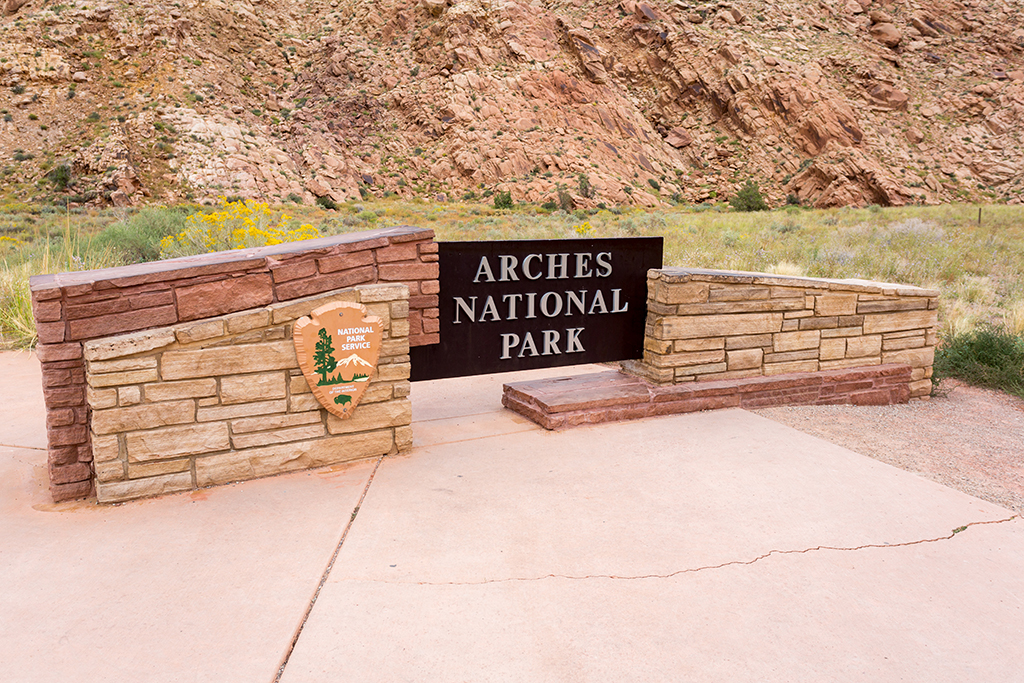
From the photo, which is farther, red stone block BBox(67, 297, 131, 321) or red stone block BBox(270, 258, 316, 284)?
red stone block BBox(270, 258, 316, 284)

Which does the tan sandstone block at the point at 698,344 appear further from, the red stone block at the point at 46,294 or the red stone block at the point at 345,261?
the red stone block at the point at 46,294

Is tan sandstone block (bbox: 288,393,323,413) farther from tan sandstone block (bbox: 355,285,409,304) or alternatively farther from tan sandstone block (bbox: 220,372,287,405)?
tan sandstone block (bbox: 355,285,409,304)

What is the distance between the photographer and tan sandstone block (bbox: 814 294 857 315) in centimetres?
621

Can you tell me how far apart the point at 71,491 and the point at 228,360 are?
1.13 m

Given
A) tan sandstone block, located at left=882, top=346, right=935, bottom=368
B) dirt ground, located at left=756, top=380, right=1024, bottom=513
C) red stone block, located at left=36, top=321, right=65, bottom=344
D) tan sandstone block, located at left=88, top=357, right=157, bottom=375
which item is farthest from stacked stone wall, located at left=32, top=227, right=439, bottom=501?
tan sandstone block, located at left=882, top=346, right=935, bottom=368

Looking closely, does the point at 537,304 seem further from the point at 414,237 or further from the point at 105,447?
the point at 105,447

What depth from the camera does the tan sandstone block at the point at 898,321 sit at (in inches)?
253

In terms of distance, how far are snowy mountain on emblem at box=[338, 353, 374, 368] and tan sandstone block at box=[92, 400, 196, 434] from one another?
2.86 feet

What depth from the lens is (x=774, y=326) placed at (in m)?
6.08

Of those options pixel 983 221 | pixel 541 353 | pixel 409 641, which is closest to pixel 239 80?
pixel 983 221

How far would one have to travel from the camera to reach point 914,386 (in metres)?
6.73

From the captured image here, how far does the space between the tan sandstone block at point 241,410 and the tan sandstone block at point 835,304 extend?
445 cm

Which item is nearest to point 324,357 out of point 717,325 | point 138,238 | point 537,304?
point 537,304

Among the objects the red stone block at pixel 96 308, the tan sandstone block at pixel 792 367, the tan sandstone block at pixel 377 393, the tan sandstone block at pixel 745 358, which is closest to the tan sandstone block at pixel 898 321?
the tan sandstone block at pixel 792 367
